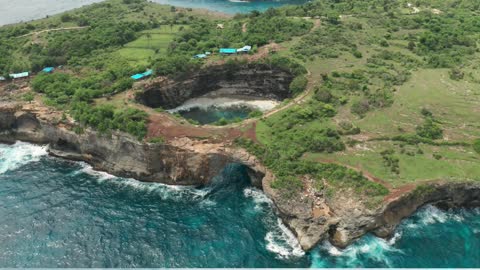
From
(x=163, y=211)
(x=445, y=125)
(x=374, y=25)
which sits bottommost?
(x=163, y=211)

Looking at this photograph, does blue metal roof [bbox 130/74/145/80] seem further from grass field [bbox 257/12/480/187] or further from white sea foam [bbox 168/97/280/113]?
grass field [bbox 257/12/480/187]

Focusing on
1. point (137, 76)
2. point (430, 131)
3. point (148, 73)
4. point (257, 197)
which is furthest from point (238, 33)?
point (257, 197)

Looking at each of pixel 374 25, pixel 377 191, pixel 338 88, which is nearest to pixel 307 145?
pixel 377 191

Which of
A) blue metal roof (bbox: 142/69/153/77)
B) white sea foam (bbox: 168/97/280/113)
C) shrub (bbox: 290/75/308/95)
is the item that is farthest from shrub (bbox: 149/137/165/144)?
shrub (bbox: 290/75/308/95)

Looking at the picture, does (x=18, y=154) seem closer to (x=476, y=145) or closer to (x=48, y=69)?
(x=48, y=69)

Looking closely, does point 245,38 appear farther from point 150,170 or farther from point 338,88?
point 150,170

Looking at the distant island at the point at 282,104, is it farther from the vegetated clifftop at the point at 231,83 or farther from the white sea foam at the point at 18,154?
the white sea foam at the point at 18,154
